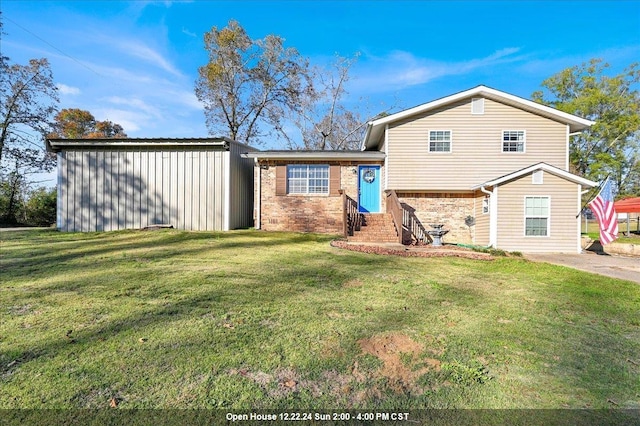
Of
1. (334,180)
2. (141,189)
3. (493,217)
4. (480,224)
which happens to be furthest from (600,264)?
(141,189)

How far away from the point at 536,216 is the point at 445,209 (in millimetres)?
3114

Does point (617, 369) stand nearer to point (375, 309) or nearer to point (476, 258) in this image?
point (375, 309)

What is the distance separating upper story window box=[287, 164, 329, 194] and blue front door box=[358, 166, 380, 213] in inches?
60.7

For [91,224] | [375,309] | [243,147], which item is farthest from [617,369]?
[91,224]

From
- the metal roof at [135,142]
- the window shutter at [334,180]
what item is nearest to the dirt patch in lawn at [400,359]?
the window shutter at [334,180]

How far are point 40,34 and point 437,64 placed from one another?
23.0 meters

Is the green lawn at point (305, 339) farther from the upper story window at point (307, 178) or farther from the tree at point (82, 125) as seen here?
the tree at point (82, 125)

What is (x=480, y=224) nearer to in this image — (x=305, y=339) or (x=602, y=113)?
(x=305, y=339)

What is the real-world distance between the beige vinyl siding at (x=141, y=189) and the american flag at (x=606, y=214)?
12.6m

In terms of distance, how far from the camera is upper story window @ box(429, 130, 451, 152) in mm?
12555

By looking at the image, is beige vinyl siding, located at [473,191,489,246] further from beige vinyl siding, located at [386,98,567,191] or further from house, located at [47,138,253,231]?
house, located at [47,138,253,231]

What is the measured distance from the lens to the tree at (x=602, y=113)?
978 inches

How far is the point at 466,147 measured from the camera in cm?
1245

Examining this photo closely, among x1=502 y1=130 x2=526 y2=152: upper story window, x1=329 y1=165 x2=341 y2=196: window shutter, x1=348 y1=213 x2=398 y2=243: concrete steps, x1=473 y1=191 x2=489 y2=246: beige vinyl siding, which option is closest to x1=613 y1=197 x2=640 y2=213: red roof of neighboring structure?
x1=502 y1=130 x2=526 y2=152: upper story window
